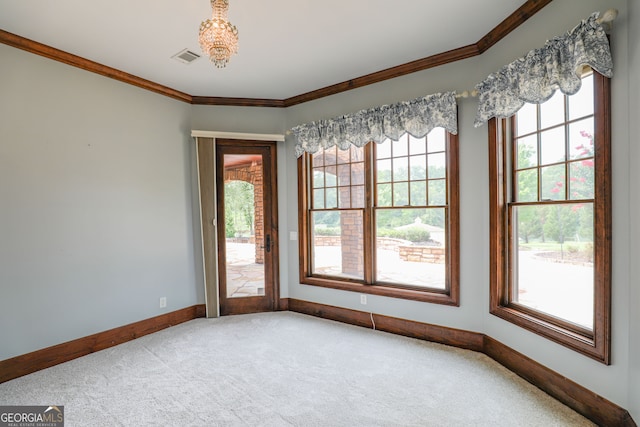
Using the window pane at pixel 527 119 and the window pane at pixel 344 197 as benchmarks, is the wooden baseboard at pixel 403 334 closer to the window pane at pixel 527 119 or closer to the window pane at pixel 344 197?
the window pane at pixel 344 197

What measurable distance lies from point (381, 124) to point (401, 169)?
54 cm

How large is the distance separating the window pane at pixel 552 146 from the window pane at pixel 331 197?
2.19 meters

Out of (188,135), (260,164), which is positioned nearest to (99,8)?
(188,135)

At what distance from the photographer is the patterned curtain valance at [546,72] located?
1.85m

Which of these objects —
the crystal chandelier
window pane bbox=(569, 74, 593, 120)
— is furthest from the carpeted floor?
the crystal chandelier

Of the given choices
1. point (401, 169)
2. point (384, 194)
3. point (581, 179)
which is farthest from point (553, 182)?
point (384, 194)

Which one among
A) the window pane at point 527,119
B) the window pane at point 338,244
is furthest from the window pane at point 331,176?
the window pane at point 527,119

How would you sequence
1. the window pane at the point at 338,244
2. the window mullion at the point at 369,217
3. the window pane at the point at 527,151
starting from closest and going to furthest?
the window pane at the point at 527,151 < the window mullion at the point at 369,217 < the window pane at the point at 338,244

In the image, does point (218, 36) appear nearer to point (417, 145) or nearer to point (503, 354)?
point (417, 145)

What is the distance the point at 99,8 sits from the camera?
2.29 m

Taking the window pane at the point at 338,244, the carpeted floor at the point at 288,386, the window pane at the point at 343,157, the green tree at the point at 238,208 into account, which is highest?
the window pane at the point at 343,157

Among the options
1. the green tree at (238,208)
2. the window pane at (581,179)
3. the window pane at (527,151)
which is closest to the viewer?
the window pane at (581,179)

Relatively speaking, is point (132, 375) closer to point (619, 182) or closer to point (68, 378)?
point (68, 378)

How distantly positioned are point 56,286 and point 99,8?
236cm
